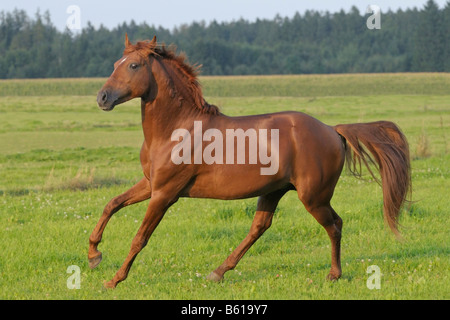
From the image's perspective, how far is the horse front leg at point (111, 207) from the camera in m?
6.43

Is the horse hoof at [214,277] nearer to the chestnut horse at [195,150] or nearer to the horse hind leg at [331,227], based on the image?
the chestnut horse at [195,150]

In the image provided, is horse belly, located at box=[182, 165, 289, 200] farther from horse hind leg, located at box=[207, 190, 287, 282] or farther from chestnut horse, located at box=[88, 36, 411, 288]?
horse hind leg, located at box=[207, 190, 287, 282]

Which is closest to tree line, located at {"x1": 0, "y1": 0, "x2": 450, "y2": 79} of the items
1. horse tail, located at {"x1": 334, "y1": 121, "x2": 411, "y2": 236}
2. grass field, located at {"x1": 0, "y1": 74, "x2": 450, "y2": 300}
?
grass field, located at {"x1": 0, "y1": 74, "x2": 450, "y2": 300}

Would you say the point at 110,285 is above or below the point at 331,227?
below

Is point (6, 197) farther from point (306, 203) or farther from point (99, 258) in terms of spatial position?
point (306, 203)

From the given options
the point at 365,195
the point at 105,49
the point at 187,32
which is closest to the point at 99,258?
the point at 365,195

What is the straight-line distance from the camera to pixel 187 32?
137 m

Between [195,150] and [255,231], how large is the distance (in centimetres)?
118

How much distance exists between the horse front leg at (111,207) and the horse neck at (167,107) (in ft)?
1.71

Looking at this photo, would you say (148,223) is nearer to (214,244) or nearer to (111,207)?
(111,207)

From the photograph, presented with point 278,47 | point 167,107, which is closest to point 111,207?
point 167,107

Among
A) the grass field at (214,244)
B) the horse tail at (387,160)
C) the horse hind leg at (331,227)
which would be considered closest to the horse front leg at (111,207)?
the grass field at (214,244)

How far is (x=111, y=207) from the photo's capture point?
21.2 feet
